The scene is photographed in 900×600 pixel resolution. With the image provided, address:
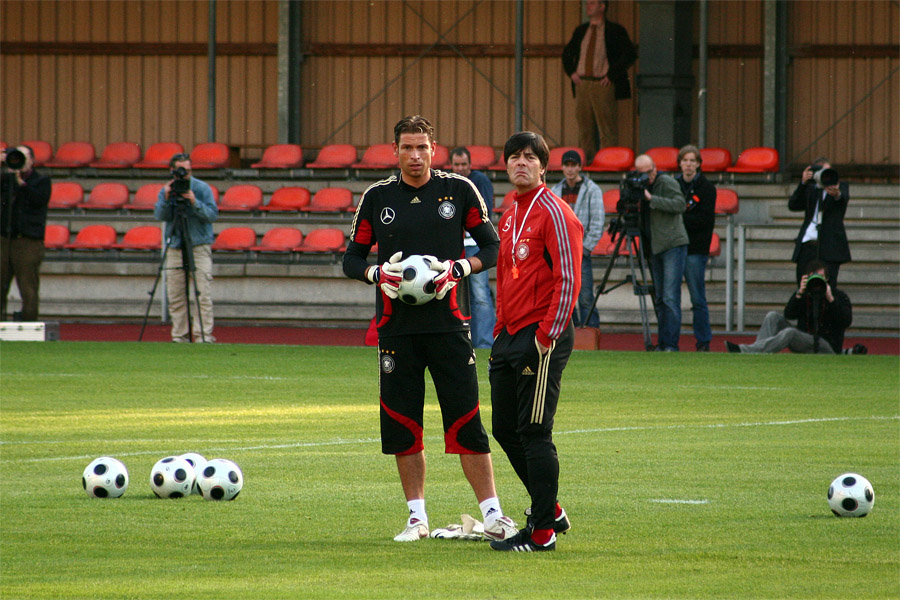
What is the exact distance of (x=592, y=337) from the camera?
1722 centimetres

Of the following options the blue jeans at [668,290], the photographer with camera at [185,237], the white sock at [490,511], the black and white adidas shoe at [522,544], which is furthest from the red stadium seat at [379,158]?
the black and white adidas shoe at [522,544]

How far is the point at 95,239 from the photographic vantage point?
2439cm

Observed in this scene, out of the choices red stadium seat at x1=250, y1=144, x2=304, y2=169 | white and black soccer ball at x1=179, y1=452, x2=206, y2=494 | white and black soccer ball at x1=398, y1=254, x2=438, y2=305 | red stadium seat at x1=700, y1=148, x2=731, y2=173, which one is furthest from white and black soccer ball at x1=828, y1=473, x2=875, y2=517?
red stadium seat at x1=250, y1=144, x2=304, y2=169

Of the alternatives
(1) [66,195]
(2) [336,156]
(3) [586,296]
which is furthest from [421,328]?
(2) [336,156]

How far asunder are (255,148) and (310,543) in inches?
985

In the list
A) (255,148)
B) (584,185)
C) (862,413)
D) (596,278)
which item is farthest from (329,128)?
(862,413)

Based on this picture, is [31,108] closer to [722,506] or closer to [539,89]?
[539,89]

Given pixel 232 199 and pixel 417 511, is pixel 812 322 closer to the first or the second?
pixel 417 511

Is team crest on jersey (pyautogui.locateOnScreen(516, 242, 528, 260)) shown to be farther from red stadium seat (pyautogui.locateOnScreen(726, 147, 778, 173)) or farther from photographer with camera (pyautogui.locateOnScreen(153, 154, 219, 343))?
red stadium seat (pyautogui.locateOnScreen(726, 147, 778, 173))

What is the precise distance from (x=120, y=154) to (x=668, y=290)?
1528 cm

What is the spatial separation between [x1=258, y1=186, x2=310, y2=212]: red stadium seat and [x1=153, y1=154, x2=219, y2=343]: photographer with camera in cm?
661

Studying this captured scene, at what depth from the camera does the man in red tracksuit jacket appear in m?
5.98

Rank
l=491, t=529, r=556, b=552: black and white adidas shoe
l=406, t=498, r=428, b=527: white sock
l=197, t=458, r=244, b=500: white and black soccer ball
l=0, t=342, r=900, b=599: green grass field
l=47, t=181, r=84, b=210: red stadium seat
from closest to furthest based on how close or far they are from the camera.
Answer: l=0, t=342, r=900, b=599: green grass field < l=491, t=529, r=556, b=552: black and white adidas shoe < l=406, t=498, r=428, b=527: white sock < l=197, t=458, r=244, b=500: white and black soccer ball < l=47, t=181, r=84, b=210: red stadium seat

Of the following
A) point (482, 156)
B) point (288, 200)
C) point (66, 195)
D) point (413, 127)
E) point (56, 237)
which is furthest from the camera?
point (482, 156)
